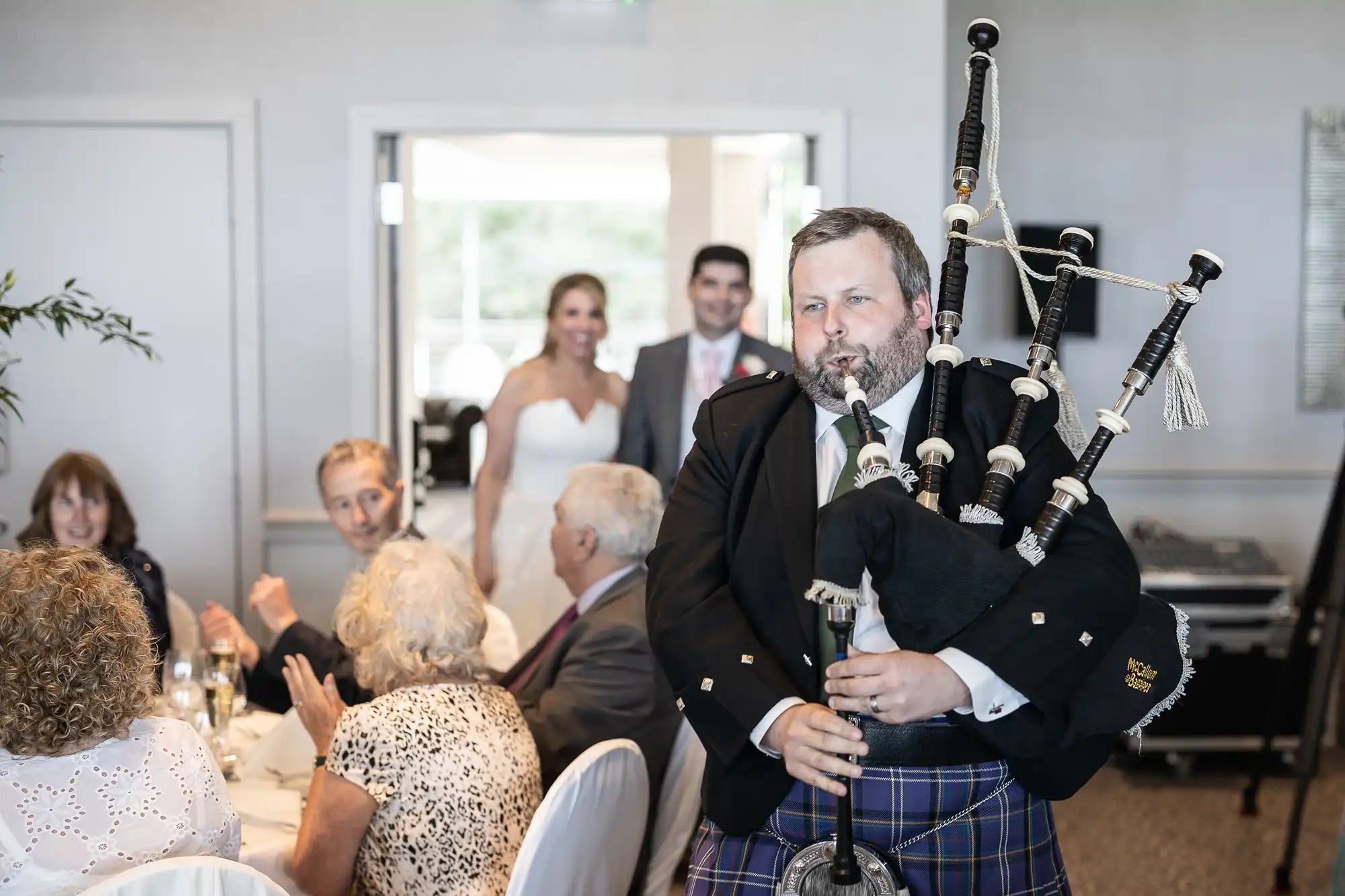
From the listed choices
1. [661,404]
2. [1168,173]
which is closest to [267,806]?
[661,404]

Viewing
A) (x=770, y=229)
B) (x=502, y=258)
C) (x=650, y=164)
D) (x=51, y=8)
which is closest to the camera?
(x=51, y=8)

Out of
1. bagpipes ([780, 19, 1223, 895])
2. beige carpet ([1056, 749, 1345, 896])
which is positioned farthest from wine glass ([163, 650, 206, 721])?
beige carpet ([1056, 749, 1345, 896])

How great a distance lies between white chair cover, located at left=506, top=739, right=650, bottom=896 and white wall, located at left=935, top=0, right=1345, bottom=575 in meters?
3.22

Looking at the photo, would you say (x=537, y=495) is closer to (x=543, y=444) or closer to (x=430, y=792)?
(x=543, y=444)

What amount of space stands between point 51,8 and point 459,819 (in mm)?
3314

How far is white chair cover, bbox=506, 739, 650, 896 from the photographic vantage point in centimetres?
174

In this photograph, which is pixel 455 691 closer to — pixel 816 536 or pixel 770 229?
pixel 816 536

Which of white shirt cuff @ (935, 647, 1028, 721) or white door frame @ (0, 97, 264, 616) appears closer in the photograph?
white shirt cuff @ (935, 647, 1028, 721)

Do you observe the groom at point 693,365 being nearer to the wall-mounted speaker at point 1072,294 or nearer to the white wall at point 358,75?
the white wall at point 358,75

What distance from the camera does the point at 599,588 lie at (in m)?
2.57

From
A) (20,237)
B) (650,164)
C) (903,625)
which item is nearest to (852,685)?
(903,625)

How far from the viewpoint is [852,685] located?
141 cm

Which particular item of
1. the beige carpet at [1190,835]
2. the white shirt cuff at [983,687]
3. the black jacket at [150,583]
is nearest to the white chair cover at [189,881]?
the white shirt cuff at [983,687]

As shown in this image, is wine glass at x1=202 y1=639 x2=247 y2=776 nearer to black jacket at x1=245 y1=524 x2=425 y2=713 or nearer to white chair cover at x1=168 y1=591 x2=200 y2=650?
black jacket at x1=245 y1=524 x2=425 y2=713
